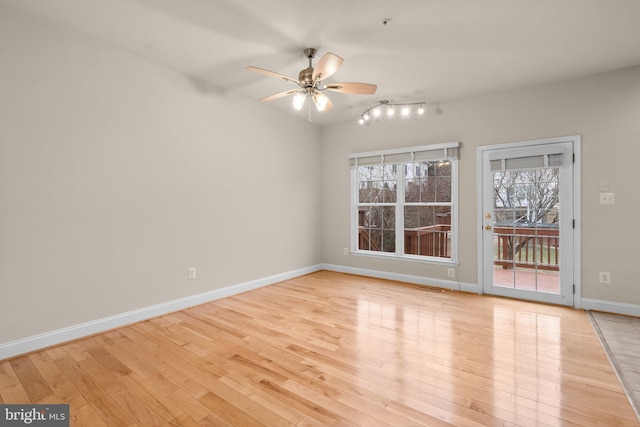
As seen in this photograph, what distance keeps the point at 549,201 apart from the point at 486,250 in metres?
0.93

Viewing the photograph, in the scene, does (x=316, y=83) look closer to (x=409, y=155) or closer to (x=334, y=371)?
(x=409, y=155)

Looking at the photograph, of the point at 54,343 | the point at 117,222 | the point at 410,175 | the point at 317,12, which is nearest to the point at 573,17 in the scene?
the point at 317,12

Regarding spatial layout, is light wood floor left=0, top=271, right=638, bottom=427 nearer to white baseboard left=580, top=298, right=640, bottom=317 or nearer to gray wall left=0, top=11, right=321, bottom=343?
white baseboard left=580, top=298, right=640, bottom=317

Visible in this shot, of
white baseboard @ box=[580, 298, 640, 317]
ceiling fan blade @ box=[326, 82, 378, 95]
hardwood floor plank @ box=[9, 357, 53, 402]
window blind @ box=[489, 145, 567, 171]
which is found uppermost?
ceiling fan blade @ box=[326, 82, 378, 95]

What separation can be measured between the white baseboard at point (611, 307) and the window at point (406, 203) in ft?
4.84

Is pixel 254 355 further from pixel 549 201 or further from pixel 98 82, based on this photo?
pixel 549 201

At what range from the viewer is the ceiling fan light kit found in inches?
171

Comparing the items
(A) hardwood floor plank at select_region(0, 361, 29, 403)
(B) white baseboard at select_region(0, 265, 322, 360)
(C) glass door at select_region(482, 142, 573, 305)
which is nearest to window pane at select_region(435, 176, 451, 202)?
(C) glass door at select_region(482, 142, 573, 305)

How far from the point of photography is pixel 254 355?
7.88 ft

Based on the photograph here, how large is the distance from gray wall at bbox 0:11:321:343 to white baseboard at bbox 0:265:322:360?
60mm

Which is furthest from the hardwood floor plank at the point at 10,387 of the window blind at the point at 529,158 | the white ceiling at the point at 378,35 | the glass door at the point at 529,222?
the window blind at the point at 529,158

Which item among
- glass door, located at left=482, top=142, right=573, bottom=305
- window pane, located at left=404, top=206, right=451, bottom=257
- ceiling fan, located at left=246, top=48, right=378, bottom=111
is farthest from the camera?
window pane, located at left=404, top=206, right=451, bottom=257

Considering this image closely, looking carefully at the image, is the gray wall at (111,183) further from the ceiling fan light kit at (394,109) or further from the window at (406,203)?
the window at (406,203)

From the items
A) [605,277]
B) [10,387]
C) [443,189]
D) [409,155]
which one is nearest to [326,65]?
[409,155]
